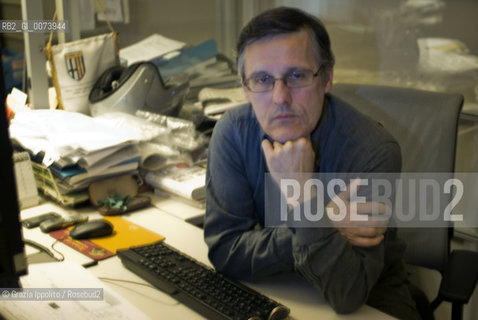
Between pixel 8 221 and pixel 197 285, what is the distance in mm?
502

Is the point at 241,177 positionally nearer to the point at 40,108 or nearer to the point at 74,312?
the point at 74,312

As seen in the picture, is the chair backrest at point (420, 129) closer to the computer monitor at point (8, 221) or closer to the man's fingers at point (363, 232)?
the man's fingers at point (363, 232)

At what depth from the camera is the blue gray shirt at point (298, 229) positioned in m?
1.16

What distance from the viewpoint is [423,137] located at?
1.49m

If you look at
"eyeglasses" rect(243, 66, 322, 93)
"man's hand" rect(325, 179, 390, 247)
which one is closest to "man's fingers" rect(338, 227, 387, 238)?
"man's hand" rect(325, 179, 390, 247)

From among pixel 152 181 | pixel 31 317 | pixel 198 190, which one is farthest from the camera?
pixel 152 181

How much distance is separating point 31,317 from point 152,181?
0.84 metres

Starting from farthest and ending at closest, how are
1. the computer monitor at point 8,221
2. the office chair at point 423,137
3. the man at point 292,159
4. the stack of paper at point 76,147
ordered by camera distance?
the stack of paper at point 76,147
the office chair at point 423,137
the man at point 292,159
the computer monitor at point 8,221

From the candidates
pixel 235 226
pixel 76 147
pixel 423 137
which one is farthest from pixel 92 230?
pixel 423 137

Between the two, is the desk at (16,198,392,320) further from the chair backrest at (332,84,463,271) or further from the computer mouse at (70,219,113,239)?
the chair backrest at (332,84,463,271)

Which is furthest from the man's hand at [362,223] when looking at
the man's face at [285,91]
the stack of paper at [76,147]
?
the stack of paper at [76,147]

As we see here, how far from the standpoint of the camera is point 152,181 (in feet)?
6.03

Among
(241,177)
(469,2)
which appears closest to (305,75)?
(241,177)

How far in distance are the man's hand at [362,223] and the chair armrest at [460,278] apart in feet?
0.71
